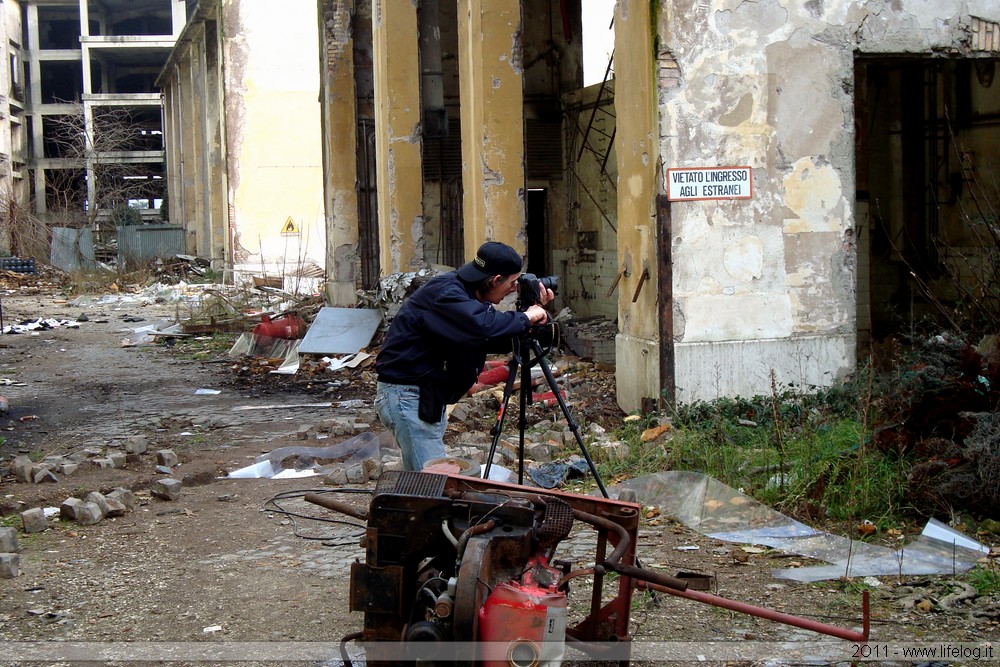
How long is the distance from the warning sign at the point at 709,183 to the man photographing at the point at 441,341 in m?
3.64

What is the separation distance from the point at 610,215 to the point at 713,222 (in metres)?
6.65

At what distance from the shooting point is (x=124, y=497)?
22.1ft

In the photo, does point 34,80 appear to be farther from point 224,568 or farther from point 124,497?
point 224,568

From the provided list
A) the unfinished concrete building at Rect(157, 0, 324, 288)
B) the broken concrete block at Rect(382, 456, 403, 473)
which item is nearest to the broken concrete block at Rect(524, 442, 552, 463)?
the broken concrete block at Rect(382, 456, 403, 473)

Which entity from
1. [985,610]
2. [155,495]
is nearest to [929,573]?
[985,610]

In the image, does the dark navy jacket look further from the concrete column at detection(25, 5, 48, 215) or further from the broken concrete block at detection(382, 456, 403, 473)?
the concrete column at detection(25, 5, 48, 215)

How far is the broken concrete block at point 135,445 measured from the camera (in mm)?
8523

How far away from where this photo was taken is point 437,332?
15.9 feet

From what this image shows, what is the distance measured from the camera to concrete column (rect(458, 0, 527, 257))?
459 inches

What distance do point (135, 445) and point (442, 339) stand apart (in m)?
4.74

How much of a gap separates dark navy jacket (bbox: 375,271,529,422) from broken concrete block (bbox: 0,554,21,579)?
2.25m

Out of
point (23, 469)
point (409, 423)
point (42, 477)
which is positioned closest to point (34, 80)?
point (23, 469)

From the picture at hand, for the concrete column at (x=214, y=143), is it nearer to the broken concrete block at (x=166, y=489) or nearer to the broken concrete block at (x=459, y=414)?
the broken concrete block at (x=459, y=414)

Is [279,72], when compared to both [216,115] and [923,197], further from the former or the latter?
[923,197]
